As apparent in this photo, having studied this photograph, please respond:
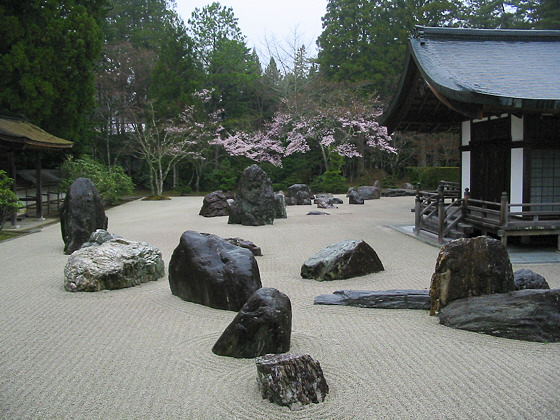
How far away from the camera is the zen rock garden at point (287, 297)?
12.0ft

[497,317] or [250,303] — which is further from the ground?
[250,303]

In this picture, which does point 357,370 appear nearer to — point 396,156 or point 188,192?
point 188,192

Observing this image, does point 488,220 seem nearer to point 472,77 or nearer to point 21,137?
point 472,77

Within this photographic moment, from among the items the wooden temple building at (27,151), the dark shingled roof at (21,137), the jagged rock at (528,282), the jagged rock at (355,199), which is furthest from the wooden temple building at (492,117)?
the wooden temple building at (27,151)

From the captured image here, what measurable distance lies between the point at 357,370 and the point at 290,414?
0.88 m

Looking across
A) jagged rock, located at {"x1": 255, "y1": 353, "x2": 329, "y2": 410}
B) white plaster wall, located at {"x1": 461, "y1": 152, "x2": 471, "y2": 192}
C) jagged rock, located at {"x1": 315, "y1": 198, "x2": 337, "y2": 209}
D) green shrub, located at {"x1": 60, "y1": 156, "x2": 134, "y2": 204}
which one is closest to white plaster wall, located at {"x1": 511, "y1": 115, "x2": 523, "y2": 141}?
white plaster wall, located at {"x1": 461, "y1": 152, "x2": 471, "y2": 192}

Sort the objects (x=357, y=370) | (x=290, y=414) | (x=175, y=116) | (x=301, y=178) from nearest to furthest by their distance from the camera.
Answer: (x=290, y=414), (x=357, y=370), (x=175, y=116), (x=301, y=178)

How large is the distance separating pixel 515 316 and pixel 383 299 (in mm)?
1496

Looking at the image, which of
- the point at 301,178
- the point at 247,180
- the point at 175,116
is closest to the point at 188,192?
the point at 175,116

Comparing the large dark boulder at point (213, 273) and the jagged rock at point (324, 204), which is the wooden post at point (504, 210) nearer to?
the large dark boulder at point (213, 273)

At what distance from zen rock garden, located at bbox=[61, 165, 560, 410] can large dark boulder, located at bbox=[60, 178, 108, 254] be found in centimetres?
112

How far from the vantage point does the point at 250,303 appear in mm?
4316

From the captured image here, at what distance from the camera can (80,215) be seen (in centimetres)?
941

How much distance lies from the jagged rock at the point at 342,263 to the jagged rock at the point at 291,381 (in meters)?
3.75
